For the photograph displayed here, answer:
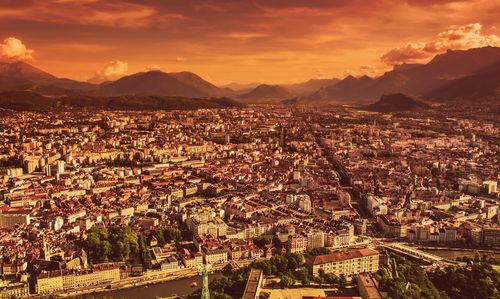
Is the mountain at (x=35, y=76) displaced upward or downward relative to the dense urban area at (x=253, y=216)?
upward

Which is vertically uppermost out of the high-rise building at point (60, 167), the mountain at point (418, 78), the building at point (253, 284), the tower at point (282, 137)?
the mountain at point (418, 78)

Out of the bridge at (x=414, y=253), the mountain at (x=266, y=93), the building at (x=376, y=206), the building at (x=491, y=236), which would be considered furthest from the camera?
the mountain at (x=266, y=93)

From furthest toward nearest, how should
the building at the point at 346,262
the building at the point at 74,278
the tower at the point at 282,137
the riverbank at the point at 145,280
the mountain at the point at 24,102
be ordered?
the mountain at the point at 24,102
the tower at the point at 282,137
the building at the point at 346,262
the riverbank at the point at 145,280
the building at the point at 74,278

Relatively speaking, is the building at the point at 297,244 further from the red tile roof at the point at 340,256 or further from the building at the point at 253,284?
the building at the point at 253,284

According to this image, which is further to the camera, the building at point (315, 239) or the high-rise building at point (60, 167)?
the high-rise building at point (60, 167)

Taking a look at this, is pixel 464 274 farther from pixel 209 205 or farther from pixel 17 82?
pixel 17 82

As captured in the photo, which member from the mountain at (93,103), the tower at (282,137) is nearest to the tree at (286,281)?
the tower at (282,137)

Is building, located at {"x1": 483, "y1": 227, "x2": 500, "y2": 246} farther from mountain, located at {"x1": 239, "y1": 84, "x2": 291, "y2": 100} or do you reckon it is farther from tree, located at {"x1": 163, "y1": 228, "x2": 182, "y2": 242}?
mountain, located at {"x1": 239, "y1": 84, "x2": 291, "y2": 100}
